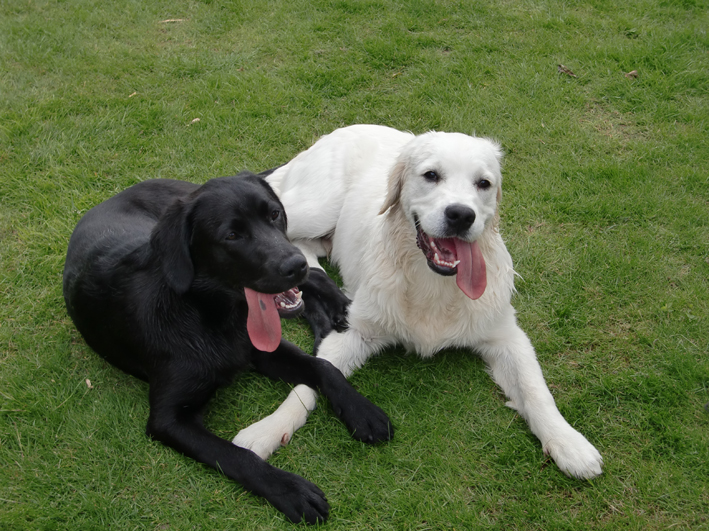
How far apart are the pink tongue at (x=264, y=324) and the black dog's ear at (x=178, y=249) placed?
0.33 metres

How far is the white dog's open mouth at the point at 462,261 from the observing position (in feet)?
9.74

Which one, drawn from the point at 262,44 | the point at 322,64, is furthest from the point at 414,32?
the point at 262,44

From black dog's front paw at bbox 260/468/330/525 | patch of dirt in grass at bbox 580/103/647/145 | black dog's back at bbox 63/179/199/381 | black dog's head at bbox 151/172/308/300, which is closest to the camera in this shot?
black dog's front paw at bbox 260/468/330/525

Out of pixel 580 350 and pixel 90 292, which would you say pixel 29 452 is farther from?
pixel 580 350

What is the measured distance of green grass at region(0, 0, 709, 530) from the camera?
8.85 feet

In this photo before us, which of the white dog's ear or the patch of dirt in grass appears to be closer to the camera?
the white dog's ear

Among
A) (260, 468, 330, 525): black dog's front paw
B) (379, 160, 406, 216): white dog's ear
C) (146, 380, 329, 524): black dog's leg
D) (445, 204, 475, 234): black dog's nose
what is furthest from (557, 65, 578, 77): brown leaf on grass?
(260, 468, 330, 525): black dog's front paw

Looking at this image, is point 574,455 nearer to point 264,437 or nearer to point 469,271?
point 469,271

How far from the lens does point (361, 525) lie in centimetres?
257

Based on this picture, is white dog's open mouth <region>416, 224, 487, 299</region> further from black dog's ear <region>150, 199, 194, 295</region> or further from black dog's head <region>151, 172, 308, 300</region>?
black dog's ear <region>150, 199, 194, 295</region>

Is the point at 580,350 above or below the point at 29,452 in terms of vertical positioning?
above

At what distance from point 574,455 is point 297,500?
1.32m

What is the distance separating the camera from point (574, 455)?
8.90 ft

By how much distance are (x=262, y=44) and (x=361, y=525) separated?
5.17m
